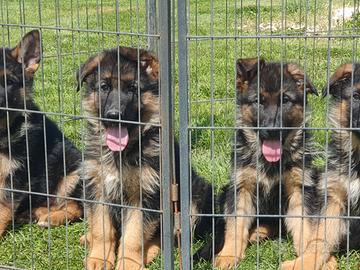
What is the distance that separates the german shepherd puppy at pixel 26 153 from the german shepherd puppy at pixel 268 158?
1.26m

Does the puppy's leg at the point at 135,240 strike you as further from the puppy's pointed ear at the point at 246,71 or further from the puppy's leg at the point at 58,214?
the puppy's pointed ear at the point at 246,71

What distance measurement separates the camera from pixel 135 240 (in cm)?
421

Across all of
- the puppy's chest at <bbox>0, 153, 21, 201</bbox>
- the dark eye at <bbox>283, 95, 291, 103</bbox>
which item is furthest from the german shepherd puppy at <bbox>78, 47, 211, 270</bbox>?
the dark eye at <bbox>283, 95, 291, 103</bbox>

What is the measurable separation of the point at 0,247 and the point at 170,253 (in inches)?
59.4

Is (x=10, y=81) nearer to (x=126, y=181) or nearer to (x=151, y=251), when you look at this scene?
(x=126, y=181)

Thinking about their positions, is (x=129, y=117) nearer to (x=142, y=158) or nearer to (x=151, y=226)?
(x=142, y=158)

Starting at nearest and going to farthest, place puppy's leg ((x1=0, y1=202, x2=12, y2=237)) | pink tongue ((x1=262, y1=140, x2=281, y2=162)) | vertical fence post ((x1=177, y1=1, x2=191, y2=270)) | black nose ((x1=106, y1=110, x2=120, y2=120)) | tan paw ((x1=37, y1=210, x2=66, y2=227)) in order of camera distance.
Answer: vertical fence post ((x1=177, y1=1, x2=191, y2=270))
black nose ((x1=106, y1=110, x2=120, y2=120))
pink tongue ((x1=262, y1=140, x2=281, y2=162))
puppy's leg ((x1=0, y1=202, x2=12, y2=237))
tan paw ((x1=37, y1=210, x2=66, y2=227))

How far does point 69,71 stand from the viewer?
28.0 ft

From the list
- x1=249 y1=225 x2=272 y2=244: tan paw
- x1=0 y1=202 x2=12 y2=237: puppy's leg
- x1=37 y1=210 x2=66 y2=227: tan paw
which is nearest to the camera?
x1=249 y1=225 x2=272 y2=244: tan paw

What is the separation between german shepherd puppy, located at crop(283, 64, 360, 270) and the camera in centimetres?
417

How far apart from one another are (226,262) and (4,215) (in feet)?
5.53

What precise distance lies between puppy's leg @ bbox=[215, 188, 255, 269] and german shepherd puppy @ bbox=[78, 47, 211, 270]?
459 millimetres

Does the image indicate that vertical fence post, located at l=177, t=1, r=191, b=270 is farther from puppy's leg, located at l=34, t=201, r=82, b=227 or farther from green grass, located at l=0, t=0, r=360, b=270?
puppy's leg, located at l=34, t=201, r=82, b=227

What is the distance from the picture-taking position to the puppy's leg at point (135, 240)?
4.14m
